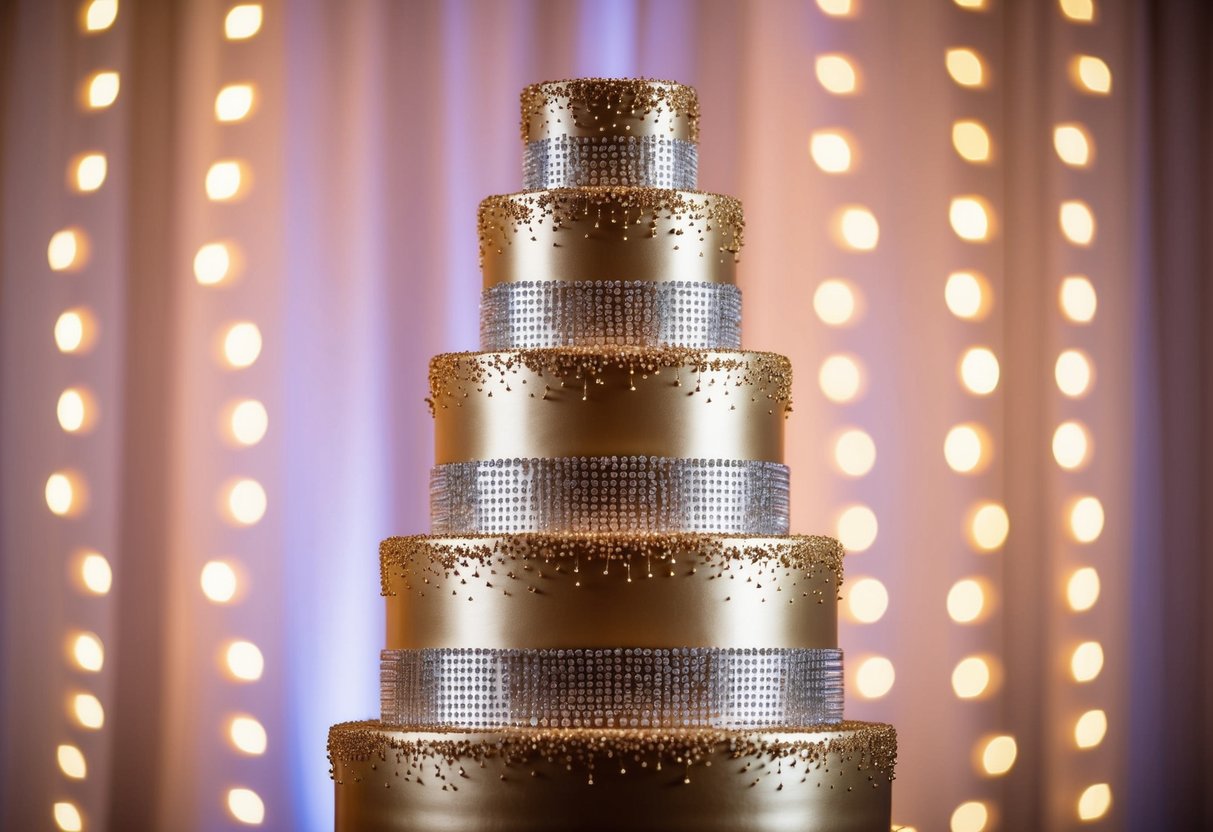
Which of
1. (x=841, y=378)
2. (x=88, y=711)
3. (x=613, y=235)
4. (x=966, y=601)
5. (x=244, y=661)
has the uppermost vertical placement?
(x=613, y=235)

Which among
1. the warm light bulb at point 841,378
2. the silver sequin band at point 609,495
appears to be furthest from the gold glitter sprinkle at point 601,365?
the warm light bulb at point 841,378

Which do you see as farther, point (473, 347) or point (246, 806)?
point (473, 347)

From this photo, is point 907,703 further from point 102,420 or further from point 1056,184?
point 102,420

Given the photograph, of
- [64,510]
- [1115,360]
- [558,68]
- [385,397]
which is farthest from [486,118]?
[1115,360]

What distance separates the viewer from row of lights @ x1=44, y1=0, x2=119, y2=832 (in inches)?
130

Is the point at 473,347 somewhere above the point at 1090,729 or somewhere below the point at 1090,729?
above

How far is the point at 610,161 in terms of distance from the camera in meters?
2.52

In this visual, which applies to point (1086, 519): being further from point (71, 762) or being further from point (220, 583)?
point (71, 762)

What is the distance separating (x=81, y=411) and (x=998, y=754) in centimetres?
206

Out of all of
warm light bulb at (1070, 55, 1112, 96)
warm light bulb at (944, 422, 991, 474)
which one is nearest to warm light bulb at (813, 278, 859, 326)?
warm light bulb at (944, 422, 991, 474)

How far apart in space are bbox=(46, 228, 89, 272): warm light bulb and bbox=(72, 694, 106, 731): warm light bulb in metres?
0.91

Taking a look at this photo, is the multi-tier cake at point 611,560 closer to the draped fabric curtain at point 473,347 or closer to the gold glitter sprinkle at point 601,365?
the gold glitter sprinkle at point 601,365

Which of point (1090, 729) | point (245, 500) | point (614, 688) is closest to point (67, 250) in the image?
point (245, 500)

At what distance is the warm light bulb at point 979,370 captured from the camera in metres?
3.39
